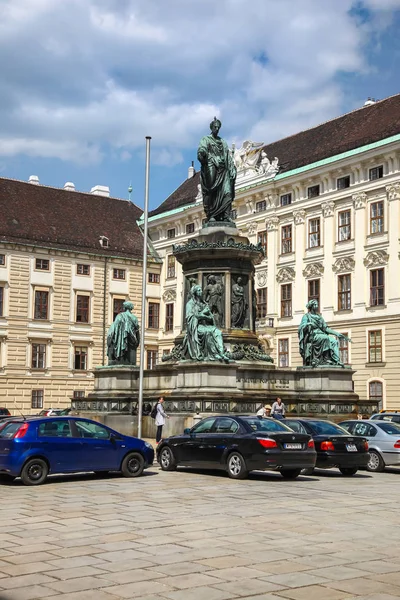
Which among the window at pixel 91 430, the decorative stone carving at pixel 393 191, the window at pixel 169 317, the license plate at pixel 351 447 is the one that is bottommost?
the license plate at pixel 351 447

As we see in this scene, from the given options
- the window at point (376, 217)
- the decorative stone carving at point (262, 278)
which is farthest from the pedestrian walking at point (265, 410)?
the decorative stone carving at point (262, 278)

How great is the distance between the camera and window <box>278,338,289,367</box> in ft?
192

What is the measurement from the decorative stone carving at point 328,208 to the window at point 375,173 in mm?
3520

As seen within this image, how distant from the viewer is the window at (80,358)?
6494cm

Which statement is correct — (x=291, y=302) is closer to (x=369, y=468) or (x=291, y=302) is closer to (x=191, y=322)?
(x=191, y=322)

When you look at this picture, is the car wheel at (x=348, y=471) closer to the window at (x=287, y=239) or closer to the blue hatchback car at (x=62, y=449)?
the blue hatchback car at (x=62, y=449)

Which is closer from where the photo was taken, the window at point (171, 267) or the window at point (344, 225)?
the window at point (344, 225)

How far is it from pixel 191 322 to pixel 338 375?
575cm

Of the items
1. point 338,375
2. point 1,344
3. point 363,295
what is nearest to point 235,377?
point 338,375

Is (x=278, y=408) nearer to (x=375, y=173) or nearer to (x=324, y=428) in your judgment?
(x=324, y=428)

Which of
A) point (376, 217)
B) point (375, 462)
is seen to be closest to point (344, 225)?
point (376, 217)

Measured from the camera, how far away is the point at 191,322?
1012 inches

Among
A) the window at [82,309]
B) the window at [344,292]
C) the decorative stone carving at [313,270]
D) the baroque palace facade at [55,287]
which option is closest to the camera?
the window at [344,292]

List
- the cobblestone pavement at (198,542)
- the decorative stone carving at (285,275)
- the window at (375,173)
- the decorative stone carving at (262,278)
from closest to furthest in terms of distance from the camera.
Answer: the cobblestone pavement at (198,542) < the window at (375,173) < the decorative stone carving at (285,275) < the decorative stone carving at (262,278)
